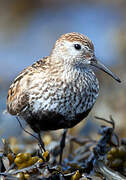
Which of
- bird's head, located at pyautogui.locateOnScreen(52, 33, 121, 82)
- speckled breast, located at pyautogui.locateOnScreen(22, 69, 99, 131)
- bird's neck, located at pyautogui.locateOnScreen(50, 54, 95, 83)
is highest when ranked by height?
bird's head, located at pyautogui.locateOnScreen(52, 33, 121, 82)

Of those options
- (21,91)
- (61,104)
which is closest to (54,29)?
(21,91)

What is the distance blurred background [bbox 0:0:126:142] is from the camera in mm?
6398

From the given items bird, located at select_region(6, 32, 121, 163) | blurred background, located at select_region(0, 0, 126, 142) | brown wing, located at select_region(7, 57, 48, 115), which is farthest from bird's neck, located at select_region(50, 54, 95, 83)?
blurred background, located at select_region(0, 0, 126, 142)

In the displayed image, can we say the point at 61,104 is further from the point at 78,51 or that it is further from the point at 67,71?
the point at 78,51

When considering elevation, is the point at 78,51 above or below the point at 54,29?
below

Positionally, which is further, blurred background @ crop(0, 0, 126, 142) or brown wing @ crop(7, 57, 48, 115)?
blurred background @ crop(0, 0, 126, 142)

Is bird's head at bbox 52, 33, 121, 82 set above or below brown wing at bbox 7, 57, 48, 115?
above

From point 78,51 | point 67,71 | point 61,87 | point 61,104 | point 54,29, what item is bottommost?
point 61,104

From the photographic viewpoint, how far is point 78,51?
3.21 meters

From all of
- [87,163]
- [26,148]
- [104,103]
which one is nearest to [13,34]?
[104,103]

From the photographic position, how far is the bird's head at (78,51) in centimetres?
320

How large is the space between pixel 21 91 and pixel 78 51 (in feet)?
1.78

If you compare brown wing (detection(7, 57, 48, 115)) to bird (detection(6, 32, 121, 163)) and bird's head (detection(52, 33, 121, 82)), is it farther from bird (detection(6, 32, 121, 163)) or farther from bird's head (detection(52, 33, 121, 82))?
bird's head (detection(52, 33, 121, 82))

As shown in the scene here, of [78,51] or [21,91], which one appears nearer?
[78,51]
